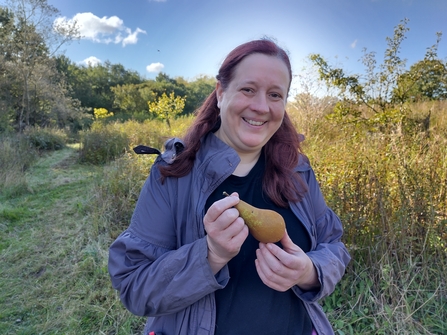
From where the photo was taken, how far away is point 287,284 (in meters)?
0.99

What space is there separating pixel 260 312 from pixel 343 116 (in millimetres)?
4506

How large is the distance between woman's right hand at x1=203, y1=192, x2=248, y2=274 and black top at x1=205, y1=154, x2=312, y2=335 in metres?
0.25

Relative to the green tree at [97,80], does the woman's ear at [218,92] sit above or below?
below

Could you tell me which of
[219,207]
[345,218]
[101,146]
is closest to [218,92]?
[219,207]

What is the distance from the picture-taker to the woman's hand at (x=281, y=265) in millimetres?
964

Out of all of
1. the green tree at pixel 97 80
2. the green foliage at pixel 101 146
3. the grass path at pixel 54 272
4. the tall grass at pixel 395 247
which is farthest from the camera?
the green tree at pixel 97 80

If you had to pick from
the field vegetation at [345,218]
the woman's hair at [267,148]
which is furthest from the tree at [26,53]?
the woman's hair at [267,148]

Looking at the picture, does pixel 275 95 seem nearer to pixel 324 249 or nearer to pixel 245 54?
pixel 245 54

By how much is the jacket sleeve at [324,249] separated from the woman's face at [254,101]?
13.9 inches

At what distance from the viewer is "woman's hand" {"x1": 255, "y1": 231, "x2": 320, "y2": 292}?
96cm

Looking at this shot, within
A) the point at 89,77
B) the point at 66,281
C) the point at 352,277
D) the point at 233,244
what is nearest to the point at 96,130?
the point at 66,281

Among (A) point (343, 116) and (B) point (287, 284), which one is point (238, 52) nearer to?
(B) point (287, 284)

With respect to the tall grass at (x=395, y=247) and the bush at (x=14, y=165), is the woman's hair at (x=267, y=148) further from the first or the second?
the bush at (x=14, y=165)

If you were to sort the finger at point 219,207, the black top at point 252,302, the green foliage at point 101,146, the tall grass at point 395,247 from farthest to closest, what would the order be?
the green foliage at point 101,146 → the tall grass at point 395,247 → the black top at point 252,302 → the finger at point 219,207
